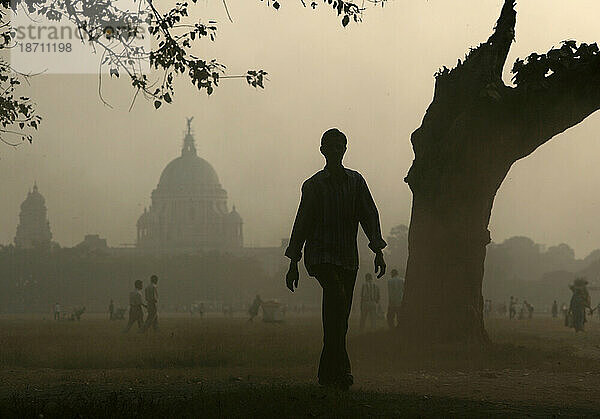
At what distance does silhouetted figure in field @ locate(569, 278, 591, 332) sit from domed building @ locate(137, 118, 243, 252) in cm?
14536

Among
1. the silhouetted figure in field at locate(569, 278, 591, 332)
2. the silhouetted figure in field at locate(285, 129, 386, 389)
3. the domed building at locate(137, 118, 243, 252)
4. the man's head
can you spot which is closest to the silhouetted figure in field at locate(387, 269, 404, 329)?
the silhouetted figure in field at locate(569, 278, 591, 332)

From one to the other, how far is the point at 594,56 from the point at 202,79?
255 inches

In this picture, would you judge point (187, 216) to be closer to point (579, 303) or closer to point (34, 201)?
point (34, 201)

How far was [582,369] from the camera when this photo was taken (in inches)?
576

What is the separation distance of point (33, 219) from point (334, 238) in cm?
17824

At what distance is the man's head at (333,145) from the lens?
9.87 meters

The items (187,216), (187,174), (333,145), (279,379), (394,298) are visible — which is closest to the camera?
(333,145)

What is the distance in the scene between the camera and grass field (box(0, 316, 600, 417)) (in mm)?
8547

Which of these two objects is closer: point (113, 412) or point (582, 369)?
point (113, 412)

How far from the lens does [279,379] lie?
1172 cm

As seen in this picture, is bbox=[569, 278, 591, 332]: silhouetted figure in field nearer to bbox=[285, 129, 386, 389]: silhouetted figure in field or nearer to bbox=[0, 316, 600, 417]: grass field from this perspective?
bbox=[0, 316, 600, 417]: grass field

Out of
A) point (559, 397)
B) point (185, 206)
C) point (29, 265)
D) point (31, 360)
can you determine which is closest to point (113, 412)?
point (559, 397)

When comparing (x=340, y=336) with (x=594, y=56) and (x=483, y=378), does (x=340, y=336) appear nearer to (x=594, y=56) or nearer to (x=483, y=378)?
(x=483, y=378)

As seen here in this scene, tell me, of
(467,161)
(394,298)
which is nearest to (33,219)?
(394,298)
